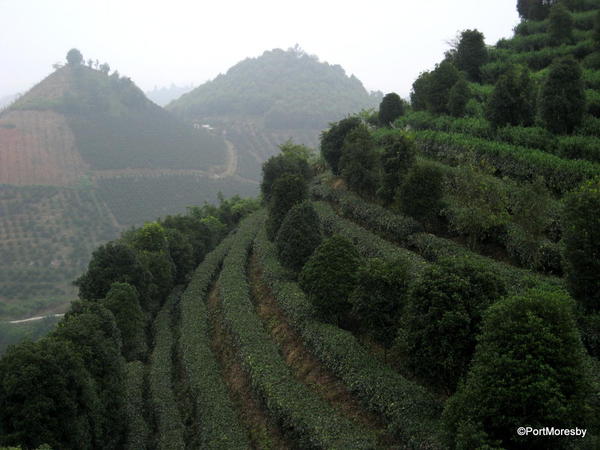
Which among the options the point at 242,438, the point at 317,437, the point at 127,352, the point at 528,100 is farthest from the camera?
the point at 528,100

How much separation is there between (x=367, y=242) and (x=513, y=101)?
41.2 feet

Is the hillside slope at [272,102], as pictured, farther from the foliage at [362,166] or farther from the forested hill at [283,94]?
the foliage at [362,166]

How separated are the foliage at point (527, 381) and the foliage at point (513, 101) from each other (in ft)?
65.2

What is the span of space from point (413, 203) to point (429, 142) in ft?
34.2

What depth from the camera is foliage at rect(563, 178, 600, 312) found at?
44.2ft

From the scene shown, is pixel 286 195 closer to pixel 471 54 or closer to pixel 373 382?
pixel 373 382

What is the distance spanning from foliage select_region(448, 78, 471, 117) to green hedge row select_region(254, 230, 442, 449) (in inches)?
776

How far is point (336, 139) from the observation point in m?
34.9

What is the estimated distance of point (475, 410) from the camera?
10.0 metres

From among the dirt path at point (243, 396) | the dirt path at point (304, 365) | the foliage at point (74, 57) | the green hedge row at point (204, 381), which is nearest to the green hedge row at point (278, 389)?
the dirt path at point (304, 365)

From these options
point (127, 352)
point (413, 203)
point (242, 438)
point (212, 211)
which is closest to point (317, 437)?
point (242, 438)

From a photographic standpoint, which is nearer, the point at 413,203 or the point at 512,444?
the point at 512,444

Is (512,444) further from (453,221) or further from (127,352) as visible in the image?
(127,352)
